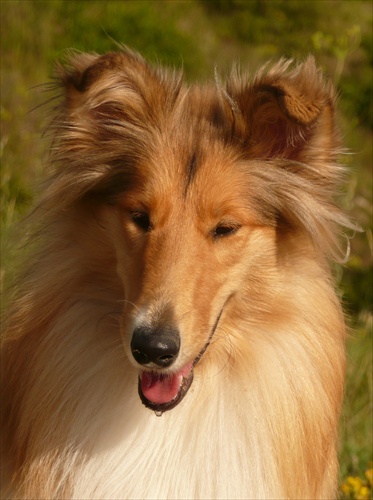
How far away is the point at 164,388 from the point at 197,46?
6.67m

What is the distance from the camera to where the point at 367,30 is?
10.5m

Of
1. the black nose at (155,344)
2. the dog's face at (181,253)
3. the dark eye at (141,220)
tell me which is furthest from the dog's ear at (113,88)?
the black nose at (155,344)

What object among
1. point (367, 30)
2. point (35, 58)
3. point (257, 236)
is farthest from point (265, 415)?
point (367, 30)

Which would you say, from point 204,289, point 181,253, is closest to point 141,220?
point 181,253

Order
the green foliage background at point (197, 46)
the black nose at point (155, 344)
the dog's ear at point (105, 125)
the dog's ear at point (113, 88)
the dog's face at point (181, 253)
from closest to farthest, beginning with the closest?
1. the black nose at point (155, 344)
2. the dog's face at point (181, 253)
3. the dog's ear at point (113, 88)
4. the dog's ear at point (105, 125)
5. the green foliage background at point (197, 46)

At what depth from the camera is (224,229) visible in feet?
11.6

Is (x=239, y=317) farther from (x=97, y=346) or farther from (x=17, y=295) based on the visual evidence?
(x=17, y=295)

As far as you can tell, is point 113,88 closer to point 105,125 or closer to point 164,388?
point 105,125

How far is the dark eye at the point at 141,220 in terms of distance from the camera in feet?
11.6

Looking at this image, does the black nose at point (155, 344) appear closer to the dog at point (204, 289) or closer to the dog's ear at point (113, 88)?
the dog at point (204, 289)

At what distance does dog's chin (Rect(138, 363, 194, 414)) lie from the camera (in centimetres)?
347

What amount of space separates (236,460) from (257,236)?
0.99 m

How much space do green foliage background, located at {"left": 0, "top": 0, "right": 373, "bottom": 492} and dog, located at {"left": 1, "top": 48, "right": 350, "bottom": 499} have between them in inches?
85.1

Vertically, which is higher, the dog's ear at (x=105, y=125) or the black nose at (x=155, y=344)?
the dog's ear at (x=105, y=125)
